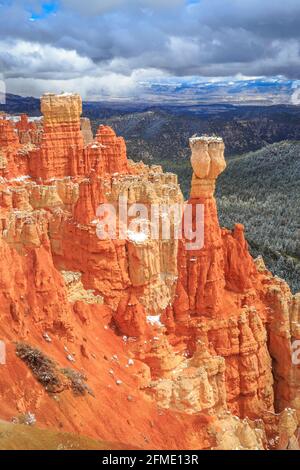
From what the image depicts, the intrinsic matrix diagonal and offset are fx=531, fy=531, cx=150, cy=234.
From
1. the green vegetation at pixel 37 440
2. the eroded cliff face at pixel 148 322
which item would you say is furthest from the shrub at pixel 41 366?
the green vegetation at pixel 37 440

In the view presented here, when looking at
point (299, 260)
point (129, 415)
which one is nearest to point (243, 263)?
point (129, 415)

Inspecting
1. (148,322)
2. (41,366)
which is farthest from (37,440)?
(148,322)

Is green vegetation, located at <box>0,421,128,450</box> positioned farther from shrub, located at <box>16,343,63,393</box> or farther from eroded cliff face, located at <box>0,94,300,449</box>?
shrub, located at <box>16,343,63,393</box>

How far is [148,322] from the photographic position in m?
29.2

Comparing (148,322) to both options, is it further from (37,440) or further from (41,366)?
(37,440)

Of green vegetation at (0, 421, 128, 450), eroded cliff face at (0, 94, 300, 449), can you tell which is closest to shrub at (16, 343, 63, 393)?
eroded cliff face at (0, 94, 300, 449)

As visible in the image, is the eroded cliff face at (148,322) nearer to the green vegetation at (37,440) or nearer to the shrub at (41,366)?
the shrub at (41,366)

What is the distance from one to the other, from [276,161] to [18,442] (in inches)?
6596

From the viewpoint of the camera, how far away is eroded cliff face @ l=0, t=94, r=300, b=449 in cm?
2077

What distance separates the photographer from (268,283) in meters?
33.8

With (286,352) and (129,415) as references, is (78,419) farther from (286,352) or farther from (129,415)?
(286,352)

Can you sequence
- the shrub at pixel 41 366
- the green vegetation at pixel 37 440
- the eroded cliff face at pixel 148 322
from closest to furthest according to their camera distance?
the green vegetation at pixel 37 440
the shrub at pixel 41 366
the eroded cliff face at pixel 148 322

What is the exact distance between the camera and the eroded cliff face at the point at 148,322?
20.8 meters

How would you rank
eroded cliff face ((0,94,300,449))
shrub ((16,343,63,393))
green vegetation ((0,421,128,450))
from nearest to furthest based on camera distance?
green vegetation ((0,421,128,450)) < shrub ((16,343,63,393)) < eroded cliff face ((0,94,300,449))
